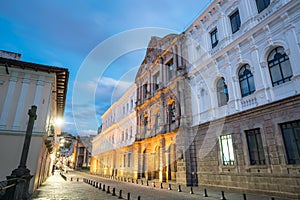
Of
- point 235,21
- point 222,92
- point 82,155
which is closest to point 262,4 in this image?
point 235,21

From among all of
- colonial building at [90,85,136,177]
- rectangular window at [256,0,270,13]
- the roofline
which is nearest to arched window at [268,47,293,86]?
rectangular window at [256,0,270,13]

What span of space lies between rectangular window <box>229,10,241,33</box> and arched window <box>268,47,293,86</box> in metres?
3.73

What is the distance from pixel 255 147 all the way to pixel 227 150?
6.67 feet

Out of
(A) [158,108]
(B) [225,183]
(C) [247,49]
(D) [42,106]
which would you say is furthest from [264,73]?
(D) [42,106]

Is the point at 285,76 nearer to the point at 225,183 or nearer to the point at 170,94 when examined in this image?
the point at 225,183

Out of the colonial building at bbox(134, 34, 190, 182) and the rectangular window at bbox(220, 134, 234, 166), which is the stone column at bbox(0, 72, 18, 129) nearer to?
the colonial building at bbox(134, 34, 190, 182)

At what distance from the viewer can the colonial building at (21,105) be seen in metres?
10.9

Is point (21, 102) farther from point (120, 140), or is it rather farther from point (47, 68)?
point (120, 140)

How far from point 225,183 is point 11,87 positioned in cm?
1578

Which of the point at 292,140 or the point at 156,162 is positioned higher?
the point at 292,140

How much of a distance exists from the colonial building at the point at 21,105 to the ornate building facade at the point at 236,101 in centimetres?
1088

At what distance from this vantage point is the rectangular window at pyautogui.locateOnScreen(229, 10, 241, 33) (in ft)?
44.3

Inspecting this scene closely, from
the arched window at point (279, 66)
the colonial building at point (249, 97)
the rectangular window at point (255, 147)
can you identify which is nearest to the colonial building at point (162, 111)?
the colonial building at point (249, 97)

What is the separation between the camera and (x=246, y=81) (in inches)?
488
